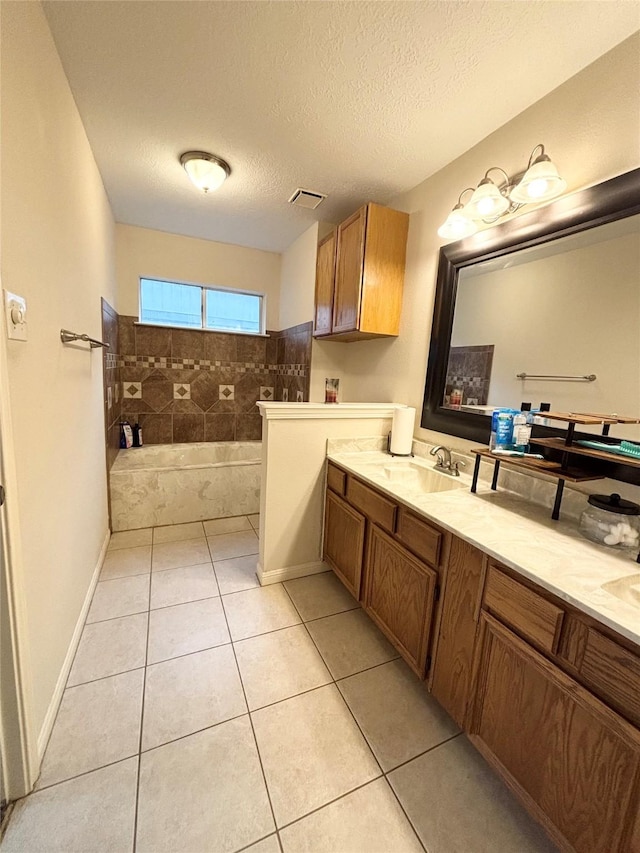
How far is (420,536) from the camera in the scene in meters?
1.36

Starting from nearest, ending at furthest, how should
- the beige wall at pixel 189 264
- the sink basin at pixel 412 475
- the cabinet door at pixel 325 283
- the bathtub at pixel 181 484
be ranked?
the sink basin at pixel 412 475, the cabinet door at pixel 325 283, the bathtub at pixel 181 484, the beige wall at pixel 189 264

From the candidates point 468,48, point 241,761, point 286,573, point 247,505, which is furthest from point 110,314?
point 241,761

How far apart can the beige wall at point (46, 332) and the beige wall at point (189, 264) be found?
1286 millimetres

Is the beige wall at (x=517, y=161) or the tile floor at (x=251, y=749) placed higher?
the beige wall at (x=517, y=161)

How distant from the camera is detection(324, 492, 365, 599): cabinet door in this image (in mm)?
1802

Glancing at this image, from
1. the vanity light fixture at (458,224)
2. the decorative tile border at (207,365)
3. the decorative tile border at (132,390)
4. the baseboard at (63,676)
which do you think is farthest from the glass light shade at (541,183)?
the decorative tile border at (132,390)

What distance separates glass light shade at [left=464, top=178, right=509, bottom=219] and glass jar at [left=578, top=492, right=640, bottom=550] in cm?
129

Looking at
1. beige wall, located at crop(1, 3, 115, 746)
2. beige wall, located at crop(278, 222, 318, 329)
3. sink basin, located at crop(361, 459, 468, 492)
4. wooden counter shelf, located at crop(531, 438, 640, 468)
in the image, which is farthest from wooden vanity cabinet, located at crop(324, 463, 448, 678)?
beige wall, located at crop(278, 222, 318, 329)

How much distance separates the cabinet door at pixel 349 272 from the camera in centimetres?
219

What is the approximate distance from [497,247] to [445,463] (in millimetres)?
1107

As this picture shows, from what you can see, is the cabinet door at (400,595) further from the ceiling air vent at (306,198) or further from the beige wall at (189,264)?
the beige wall at (189,264)

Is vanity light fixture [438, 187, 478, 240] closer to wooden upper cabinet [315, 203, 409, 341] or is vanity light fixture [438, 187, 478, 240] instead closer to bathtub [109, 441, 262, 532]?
wooden upper cabinet [315, 203, 409, 341]

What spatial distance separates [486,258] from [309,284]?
→ 158cm

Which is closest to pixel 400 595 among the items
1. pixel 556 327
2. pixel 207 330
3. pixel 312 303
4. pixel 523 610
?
pixel 523 610
